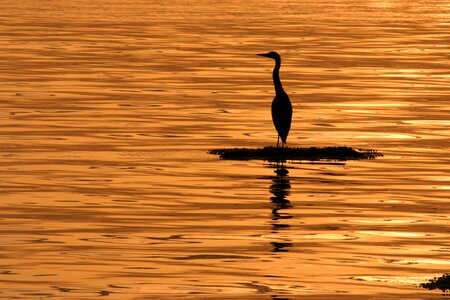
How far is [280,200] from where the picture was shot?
2419cm

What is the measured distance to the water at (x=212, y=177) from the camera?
18.0 m

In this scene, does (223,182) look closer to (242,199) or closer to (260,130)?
(242,199)

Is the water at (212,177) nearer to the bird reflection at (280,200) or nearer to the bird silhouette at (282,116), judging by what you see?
the bird reflection at (280,200)

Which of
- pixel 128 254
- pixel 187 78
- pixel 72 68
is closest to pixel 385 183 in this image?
pixel 128 254

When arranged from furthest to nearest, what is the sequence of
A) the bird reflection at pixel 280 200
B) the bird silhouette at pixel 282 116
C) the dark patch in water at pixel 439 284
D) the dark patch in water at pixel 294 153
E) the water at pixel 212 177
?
the bird silhouette at pixel 282 116 < the dark patch in water at pixel 294 153 < the bird reflection at pixel 280 200 < the water at pixel 212 177 < the dark patch in water at pixel 439 284

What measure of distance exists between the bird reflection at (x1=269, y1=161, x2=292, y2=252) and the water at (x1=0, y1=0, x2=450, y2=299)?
0.10 feet

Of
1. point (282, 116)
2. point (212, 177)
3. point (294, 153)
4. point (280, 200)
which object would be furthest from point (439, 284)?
point (282, 116)

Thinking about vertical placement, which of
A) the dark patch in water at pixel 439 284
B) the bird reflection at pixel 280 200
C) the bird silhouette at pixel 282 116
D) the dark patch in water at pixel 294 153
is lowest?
the dark patch in water at pixel 439 284

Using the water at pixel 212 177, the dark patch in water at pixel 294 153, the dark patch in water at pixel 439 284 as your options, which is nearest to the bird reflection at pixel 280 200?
the water at pixel 212 177

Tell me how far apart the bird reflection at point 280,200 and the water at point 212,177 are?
31 mm

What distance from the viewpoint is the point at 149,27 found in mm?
78375

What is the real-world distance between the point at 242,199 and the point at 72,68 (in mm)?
26903

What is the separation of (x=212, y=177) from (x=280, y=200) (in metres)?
2.82

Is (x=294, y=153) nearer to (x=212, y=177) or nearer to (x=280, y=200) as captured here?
(x=212, y=177)
